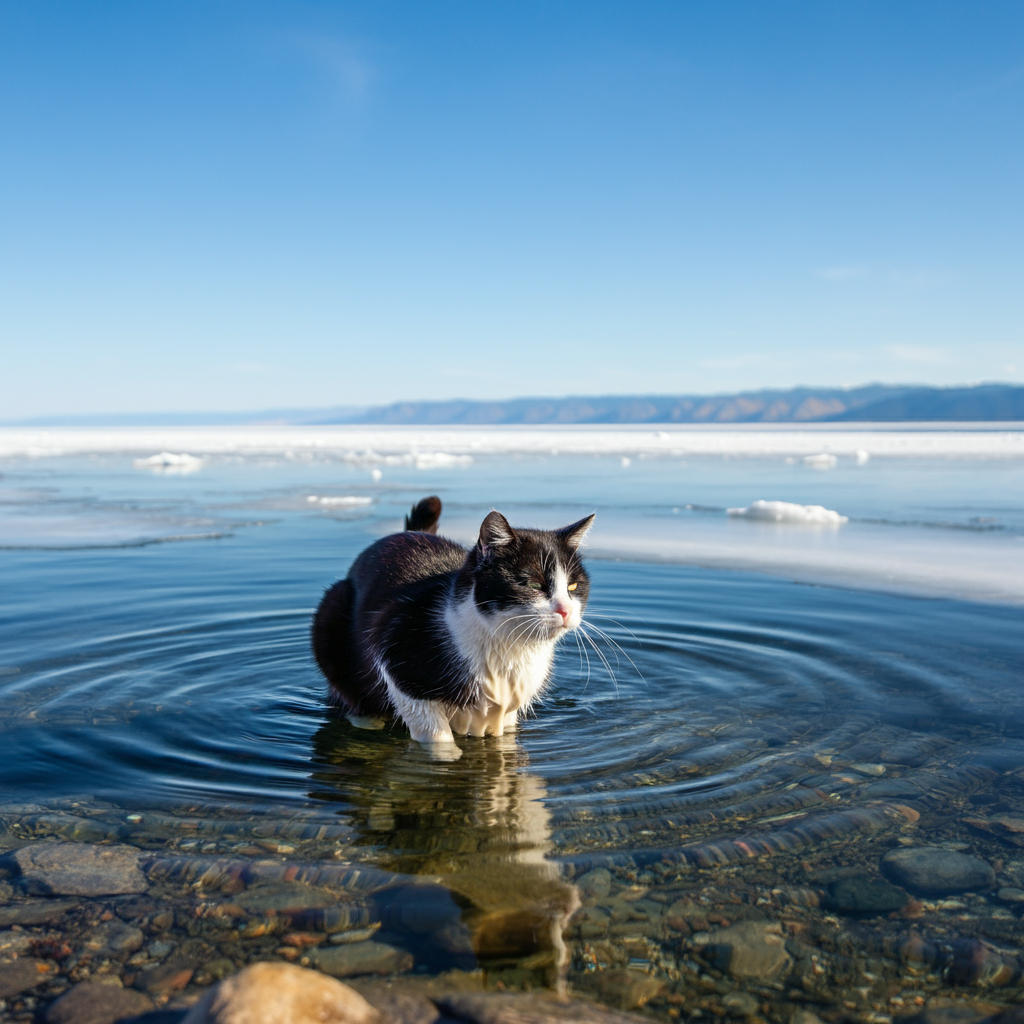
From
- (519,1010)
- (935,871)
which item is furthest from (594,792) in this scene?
(519,1010)

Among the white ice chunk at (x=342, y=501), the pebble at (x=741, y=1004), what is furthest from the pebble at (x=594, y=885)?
the white ice chunk at (x=342, y=501)

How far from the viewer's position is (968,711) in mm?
4359

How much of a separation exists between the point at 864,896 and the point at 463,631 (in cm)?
197

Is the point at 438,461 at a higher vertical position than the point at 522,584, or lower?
higher

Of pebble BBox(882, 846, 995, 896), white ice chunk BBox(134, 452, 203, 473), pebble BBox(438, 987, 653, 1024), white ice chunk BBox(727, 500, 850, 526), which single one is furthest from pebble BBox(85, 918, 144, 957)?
white ice chunk BBox(134, 452, 203, 473)

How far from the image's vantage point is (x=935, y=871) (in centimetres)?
279

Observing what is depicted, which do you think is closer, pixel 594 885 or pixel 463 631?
pixel 594 885

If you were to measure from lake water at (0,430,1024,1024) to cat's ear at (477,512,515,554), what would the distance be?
0.98 m

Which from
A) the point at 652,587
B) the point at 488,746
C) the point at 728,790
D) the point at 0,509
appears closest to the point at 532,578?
the point at 488,746

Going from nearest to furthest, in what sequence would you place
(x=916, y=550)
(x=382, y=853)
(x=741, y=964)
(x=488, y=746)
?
(x=741, y=964) < (x=382, y=853) < (x=488, y=746) < (x=916, y=550)

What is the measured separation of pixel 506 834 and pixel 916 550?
7.79 metres

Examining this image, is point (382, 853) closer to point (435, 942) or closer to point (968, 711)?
point (435, 942)

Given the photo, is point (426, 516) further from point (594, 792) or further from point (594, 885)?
point (594, 885)

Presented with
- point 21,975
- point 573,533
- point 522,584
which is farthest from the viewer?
point 573,533
